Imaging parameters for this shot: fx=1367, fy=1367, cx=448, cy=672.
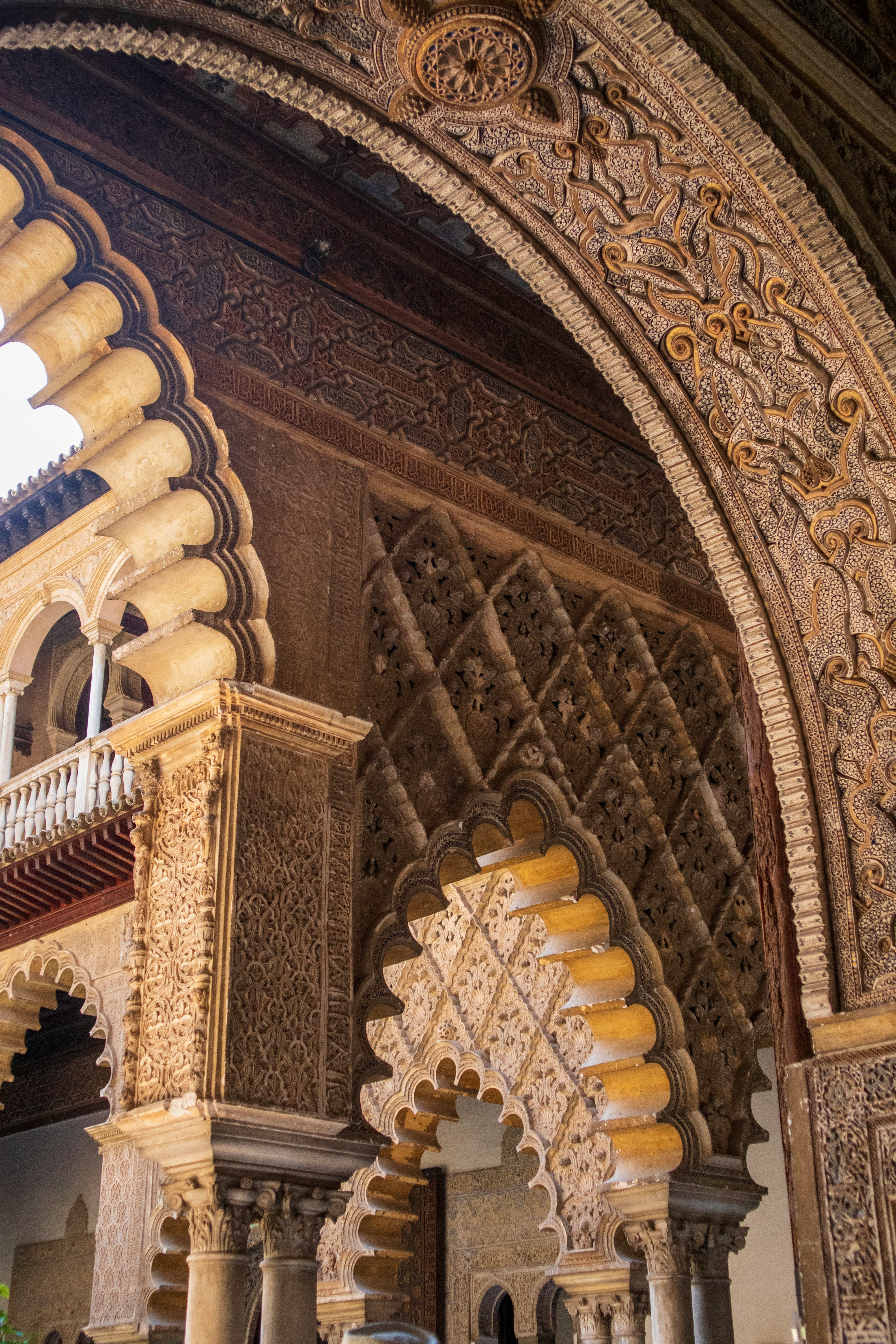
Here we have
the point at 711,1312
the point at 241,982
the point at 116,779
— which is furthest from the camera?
the point at 116,779

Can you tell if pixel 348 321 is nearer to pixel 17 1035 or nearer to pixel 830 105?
pixel 830 105

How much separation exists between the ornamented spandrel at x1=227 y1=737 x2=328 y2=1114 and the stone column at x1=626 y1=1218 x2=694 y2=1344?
2.20 m

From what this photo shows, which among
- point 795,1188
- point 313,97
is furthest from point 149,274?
point 795,1188

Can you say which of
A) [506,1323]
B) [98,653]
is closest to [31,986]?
[98,653]

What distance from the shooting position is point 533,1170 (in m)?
9.70

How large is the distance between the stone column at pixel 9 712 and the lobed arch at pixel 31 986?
4.10 ft

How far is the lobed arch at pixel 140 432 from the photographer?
4.91 m

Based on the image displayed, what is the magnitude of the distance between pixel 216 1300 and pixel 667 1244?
250 cm

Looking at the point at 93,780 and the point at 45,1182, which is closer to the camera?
the point at 93,780

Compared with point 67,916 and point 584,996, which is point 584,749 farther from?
point 67,916

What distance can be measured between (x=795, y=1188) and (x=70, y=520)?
747 centimetres

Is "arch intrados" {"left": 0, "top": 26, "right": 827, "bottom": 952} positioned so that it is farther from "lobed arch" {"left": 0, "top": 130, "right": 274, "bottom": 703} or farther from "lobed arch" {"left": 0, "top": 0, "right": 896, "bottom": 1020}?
"lobed arch" {"left": 0, "top": 130, "right": 274, "bottom": 703}

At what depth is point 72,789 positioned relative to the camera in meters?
7.95

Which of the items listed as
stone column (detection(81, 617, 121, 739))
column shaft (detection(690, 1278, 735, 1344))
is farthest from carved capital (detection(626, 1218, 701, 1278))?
stone column (detection(81, 617, 121, 739))
